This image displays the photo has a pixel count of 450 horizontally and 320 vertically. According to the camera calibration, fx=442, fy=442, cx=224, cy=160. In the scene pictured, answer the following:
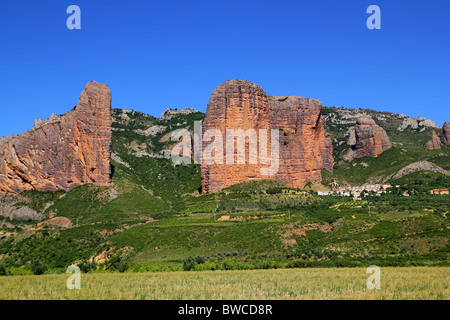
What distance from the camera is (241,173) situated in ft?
233

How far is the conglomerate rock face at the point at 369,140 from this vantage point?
116438mm

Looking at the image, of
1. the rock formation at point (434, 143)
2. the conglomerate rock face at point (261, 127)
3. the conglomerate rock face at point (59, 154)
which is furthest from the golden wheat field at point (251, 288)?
the rock formation at point (434, 143)

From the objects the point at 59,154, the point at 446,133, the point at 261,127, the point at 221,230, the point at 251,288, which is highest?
the point at 446,133

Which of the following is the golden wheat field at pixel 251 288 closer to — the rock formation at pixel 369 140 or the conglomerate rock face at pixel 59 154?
the conglomerate rock face at pixel 59 154

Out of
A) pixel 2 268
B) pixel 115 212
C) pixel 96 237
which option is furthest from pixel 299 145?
pixel 2 268

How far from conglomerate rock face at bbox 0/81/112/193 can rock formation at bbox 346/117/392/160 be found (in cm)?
7621

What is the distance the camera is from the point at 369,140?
118m

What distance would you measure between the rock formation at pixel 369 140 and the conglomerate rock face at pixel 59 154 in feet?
250

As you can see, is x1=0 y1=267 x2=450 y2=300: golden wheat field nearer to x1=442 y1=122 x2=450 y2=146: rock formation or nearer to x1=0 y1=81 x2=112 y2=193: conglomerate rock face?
x1=0 y1=81 x2=112 y2=193: conglomerate rock face

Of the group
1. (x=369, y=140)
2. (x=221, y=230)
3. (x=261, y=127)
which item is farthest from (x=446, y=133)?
(x=221, y=230)

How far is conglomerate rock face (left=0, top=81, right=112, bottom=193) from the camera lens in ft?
216

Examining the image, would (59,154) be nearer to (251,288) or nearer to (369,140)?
(251,288)

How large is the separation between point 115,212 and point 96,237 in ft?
33.6

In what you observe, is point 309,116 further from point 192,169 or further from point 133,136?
point 133,136
